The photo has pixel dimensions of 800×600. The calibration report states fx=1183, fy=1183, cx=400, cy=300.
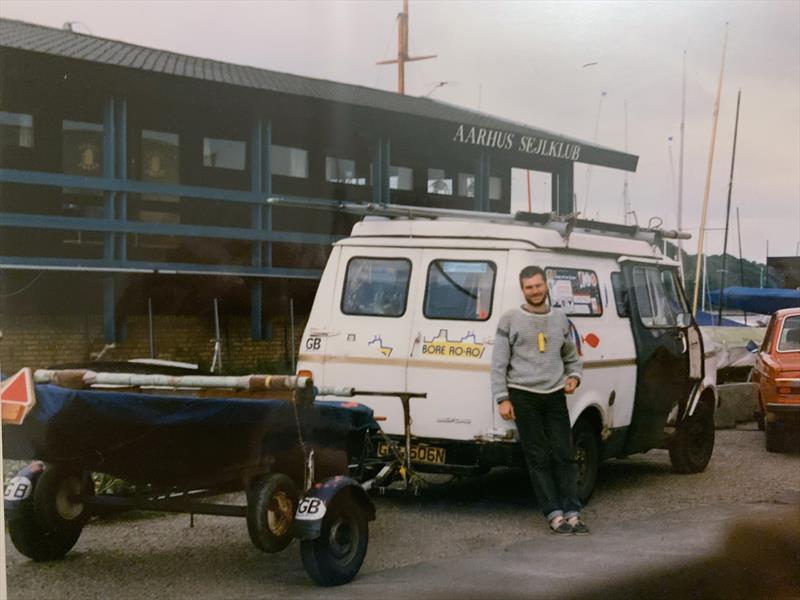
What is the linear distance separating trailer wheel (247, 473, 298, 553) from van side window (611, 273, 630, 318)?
10.6ft

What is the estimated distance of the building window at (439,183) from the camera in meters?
6.91

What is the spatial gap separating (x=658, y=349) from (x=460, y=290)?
1.78m

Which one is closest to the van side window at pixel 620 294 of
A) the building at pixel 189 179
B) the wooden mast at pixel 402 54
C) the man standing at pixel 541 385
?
the building at pixel 189 179

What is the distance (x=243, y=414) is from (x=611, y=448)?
138 inches

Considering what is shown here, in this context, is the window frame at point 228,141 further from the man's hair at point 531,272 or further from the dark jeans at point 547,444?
the dark jeans at point 547,444

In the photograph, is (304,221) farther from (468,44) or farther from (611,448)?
(611,448)

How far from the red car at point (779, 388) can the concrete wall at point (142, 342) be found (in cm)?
360

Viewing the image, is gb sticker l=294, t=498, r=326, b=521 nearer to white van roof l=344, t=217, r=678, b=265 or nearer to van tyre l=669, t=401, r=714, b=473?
white van roof l=344, t=217, r=678, b=265

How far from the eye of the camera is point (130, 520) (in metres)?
6.38

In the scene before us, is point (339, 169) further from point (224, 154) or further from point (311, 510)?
point (311, 510)

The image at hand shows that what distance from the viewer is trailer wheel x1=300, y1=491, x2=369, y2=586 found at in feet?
16.5

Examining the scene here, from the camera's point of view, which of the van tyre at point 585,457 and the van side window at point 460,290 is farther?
the van tyre at point 585,457

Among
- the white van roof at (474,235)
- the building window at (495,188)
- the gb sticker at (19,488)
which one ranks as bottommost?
the gb sticker at (19,488)

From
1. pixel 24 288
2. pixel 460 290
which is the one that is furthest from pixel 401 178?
pixel 24 288
